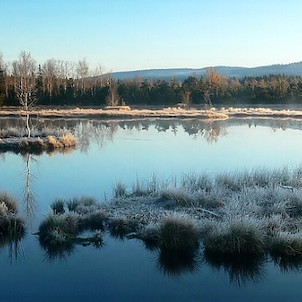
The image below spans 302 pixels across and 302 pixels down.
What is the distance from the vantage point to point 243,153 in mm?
19375

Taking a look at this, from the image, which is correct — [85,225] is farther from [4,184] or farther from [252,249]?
[4,184]

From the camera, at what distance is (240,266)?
7520 millimetres

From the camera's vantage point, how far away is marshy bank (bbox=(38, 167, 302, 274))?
25.7 ft

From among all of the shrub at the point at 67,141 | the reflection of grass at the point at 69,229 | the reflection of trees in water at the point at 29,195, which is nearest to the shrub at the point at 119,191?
the reflection of grass at the point at 69,229

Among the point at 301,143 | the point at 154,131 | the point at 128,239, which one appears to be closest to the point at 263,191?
the point at 128,239

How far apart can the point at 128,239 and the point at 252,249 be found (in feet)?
7.15

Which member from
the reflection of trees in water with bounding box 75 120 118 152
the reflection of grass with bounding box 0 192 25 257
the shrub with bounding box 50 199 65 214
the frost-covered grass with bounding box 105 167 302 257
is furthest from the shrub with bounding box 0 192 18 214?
the reflection of trees in water with bounding box 75 120 118 152

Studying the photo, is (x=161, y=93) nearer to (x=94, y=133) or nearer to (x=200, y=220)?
(x=94, y=133)

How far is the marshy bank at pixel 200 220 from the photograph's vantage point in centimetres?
784

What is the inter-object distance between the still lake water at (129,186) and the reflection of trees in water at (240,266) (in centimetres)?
3

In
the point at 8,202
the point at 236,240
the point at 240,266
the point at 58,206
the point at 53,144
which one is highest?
the point at 53,144

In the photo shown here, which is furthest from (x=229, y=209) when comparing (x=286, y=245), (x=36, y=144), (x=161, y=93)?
(x=161, y=93)

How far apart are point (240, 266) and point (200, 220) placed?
5.27ft

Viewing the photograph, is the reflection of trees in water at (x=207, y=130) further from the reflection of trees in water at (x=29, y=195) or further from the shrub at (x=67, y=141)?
the reflection of trees in water at (x=29, y=195)
